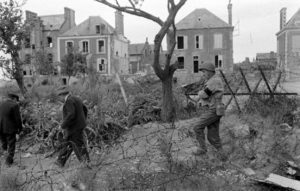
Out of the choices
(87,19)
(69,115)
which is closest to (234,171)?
(69,115)

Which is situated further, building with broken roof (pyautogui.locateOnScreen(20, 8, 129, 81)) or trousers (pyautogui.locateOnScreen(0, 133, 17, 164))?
building with broken roof (pyautogui.locateOnScreen(20, 8, 129, 81))

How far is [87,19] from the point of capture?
5266 centimetres

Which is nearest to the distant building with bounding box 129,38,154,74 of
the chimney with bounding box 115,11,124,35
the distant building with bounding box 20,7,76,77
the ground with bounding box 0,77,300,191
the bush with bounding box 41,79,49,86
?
the chimney with bounding box 115,11,124,35

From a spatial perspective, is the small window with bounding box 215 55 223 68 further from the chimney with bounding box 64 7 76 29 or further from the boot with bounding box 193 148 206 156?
the boot with bounding box 193 148 206 156

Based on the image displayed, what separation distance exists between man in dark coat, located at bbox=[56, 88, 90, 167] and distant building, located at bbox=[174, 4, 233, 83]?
38.7 metres

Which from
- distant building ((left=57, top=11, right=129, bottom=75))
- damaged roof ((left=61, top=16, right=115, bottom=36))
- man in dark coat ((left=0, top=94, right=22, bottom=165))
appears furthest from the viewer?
damaged roof ((left=61, top=16, right=115, bottom=36))

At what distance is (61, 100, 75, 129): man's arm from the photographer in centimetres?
727

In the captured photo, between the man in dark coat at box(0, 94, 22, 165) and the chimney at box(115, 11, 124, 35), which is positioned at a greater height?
the chimney at box(115, 11, 124, 35)

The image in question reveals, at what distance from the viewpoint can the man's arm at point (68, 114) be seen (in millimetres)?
7273

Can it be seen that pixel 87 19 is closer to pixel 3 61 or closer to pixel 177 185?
pixel 3 61

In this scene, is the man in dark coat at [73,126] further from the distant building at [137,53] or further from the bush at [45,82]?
the distant building at [137,53]

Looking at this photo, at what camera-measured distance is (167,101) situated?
10719 mm

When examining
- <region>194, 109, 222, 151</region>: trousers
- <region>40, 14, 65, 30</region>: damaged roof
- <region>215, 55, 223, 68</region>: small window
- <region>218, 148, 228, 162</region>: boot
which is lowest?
<region>218, 148, 228, 162</region>: boot

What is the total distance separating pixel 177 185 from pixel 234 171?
1268 mm
